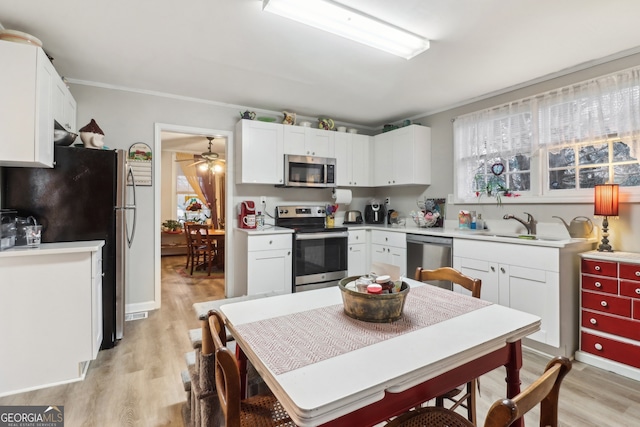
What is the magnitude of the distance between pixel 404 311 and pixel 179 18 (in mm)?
2280

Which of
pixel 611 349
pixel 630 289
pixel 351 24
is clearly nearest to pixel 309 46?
pixel 351 24

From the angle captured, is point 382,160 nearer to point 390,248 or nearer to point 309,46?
point 390,248

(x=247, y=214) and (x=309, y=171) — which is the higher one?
(x=309, y=171)

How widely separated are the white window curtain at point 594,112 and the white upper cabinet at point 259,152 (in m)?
2.79

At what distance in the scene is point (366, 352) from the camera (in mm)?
930

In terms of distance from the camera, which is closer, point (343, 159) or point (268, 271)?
point (268, 271)

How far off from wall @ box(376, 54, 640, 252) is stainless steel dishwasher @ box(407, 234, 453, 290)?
705 millimetres

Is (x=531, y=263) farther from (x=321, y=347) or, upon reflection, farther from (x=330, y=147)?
(x=330, y=147)

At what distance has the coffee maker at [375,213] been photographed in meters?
4.67

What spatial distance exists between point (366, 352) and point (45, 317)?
7.26 feet

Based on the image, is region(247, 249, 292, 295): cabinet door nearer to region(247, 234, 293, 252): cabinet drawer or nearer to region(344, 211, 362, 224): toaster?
region(247, 234, 293, 252): cabinet drawer

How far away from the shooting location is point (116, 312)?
2.61 m

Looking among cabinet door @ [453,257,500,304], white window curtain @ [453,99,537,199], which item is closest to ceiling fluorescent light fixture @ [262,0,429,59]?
white window curtain @ [453,99,537,199]

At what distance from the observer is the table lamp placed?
2.41 meters
